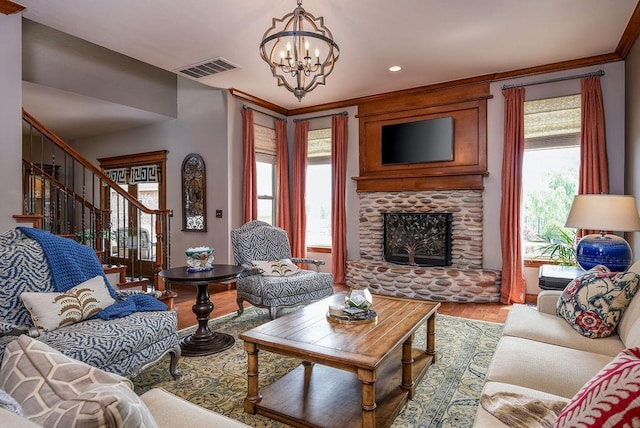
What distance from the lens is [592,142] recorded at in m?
4.14

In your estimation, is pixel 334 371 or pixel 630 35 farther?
pixel 630 35

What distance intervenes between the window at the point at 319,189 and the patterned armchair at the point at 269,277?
1.78 m

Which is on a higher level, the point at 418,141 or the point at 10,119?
the point at 418,141

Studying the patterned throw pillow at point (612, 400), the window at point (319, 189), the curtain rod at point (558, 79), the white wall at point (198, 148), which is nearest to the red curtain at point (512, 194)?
the curtain rod at point (558, 79)

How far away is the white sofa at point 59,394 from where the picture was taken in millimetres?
720

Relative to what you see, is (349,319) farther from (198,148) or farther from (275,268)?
(198,148)

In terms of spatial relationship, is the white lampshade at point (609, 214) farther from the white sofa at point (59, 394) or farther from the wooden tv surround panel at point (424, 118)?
the white sofa at point (59, 394)

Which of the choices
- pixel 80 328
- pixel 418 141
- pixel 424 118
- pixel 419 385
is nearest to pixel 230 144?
pixel 418 141

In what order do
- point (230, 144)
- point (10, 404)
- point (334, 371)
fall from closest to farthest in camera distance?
1. point (10, 404)
2. point (334, 371)
3. point (230, 144)

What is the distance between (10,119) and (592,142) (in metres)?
5.64

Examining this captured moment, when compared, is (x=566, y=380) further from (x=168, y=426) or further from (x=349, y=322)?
(x=168, y=426)

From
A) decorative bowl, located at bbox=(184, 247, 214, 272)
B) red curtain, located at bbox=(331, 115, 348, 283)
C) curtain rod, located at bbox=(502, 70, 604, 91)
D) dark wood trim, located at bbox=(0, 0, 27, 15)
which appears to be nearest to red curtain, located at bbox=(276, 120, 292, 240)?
red curtain, located at bbox=(331, 115, 348, 283)

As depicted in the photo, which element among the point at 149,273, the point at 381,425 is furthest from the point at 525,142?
the point at 149,273

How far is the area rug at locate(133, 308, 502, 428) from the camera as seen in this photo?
2.14 metres
